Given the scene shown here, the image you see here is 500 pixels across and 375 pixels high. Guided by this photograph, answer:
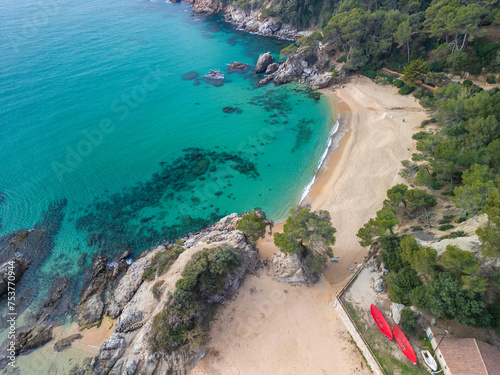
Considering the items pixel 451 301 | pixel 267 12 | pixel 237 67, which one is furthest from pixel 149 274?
pixel 267 12

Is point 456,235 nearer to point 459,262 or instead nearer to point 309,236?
point 459,262

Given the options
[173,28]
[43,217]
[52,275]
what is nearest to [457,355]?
[52,275]

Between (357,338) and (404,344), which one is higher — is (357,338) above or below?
below

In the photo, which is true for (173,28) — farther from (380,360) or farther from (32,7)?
(380,360)

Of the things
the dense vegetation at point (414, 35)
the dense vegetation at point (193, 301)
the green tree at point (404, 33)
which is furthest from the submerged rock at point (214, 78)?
the dense vegetation at point (193, 301)

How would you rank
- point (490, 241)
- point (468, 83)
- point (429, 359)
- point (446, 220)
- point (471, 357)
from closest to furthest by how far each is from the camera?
point (471, 357)
point (490, 241)
point (429, 359)
point (446, 220)
point (468, 83)

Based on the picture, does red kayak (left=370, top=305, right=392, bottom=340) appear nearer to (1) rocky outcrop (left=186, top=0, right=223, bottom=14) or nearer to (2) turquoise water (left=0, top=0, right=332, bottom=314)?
(2) turquoise water (left=0, top=0, right=332, bottom=314)

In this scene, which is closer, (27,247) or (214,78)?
(27,247)
